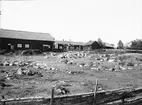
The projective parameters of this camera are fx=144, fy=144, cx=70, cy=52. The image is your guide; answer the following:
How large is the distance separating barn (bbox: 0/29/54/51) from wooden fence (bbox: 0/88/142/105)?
34171 millimetres

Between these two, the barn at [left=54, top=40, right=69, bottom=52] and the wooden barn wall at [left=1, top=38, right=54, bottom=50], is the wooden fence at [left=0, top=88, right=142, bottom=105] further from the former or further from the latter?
the barn at [left=54, top=40, right=69, bottom=52]

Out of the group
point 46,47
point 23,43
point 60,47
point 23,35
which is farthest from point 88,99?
point 60,47

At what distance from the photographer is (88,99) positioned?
18.1ft

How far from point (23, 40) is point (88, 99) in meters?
35.2

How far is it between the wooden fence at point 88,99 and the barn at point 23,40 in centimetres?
3417

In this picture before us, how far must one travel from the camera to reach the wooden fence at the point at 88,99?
4.77 meters

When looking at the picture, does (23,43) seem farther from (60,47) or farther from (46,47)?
(60,47)

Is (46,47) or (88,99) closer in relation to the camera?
(88,99)

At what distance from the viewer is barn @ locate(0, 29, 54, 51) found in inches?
1426

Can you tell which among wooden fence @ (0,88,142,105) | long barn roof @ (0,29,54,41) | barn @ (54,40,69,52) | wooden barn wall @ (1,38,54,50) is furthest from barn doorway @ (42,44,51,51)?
wooden fence @ (0,88,142,105)

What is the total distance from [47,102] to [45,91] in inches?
146

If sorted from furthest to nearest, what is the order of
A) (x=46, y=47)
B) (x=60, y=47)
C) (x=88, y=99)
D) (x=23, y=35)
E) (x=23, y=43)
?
(x=60, y=47) → (x=46, y=47) → (x=23, y=35) → (x=23, y=43) → (x=88, y=99)

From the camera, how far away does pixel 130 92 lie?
661 cm

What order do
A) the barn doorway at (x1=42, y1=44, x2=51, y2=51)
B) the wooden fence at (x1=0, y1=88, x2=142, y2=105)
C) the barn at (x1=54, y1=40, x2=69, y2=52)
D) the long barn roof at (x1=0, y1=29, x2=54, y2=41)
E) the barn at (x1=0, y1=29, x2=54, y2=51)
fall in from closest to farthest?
the wooden fence at (x1=0, y1=88, x2=142, y2=105) < the barn at (x1=0, y1=29, x2=54, y2=51) < the long barn roof at (x1=0, y1=29, x2=54, y2=41) < the barn doorway at (x1=42, y1=44, x2=51, y2=51) < the barn at (x1=54, y1=40, x2=69, y2=52)
